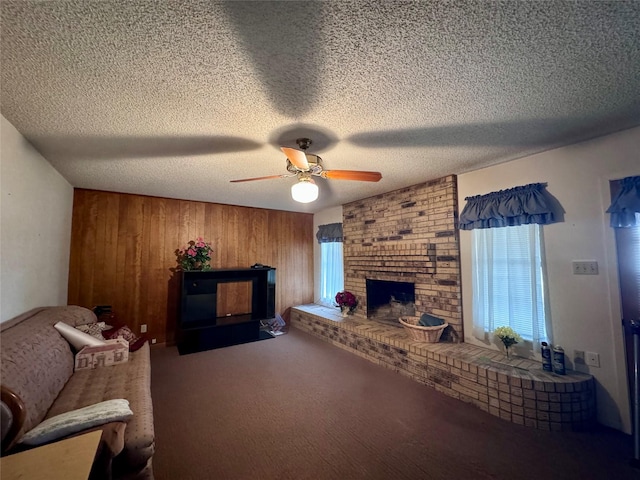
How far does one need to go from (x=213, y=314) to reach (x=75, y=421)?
131 inches

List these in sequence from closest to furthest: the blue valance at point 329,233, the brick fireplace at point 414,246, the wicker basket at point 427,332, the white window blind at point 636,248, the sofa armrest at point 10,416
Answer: the sofa armrest at point 10,416
the white window blind at point 636,248
the wicker basket at point 427,332
the brick fireplace at point 414,246
the blue valance at point 329,233

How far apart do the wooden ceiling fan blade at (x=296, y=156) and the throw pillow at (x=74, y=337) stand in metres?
2.45

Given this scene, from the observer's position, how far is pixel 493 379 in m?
2.35

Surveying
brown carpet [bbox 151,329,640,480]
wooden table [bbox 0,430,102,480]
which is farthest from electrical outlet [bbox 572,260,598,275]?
wooden table [bbox 0,430,102,480]

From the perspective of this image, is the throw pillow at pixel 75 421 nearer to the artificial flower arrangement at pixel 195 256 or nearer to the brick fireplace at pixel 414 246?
the artificial flower arrangement at pixel 195 256

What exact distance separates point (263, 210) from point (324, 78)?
4.14m

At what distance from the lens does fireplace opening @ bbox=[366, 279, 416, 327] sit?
4.16 meters

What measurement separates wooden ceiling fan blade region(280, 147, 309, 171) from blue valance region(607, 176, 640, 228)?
2477mm

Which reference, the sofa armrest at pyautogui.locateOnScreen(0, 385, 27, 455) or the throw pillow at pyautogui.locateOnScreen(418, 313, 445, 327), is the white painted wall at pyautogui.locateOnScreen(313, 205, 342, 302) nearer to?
the throw pillow at pyautogui.locateOnScreen(418, 313, 445, 327)

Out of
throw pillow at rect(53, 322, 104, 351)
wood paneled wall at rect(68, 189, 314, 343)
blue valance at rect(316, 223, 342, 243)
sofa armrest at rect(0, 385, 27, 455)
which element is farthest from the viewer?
blue valance at rect(316, 223, 342, 243)

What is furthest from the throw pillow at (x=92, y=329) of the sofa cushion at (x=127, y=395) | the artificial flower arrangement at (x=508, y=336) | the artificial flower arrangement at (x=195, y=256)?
the artificial flower arrangement at (x=508, y=336)

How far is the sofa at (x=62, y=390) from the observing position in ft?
4.17

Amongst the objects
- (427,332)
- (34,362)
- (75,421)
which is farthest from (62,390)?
(427,332)

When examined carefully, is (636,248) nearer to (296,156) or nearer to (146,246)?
(296,156)
